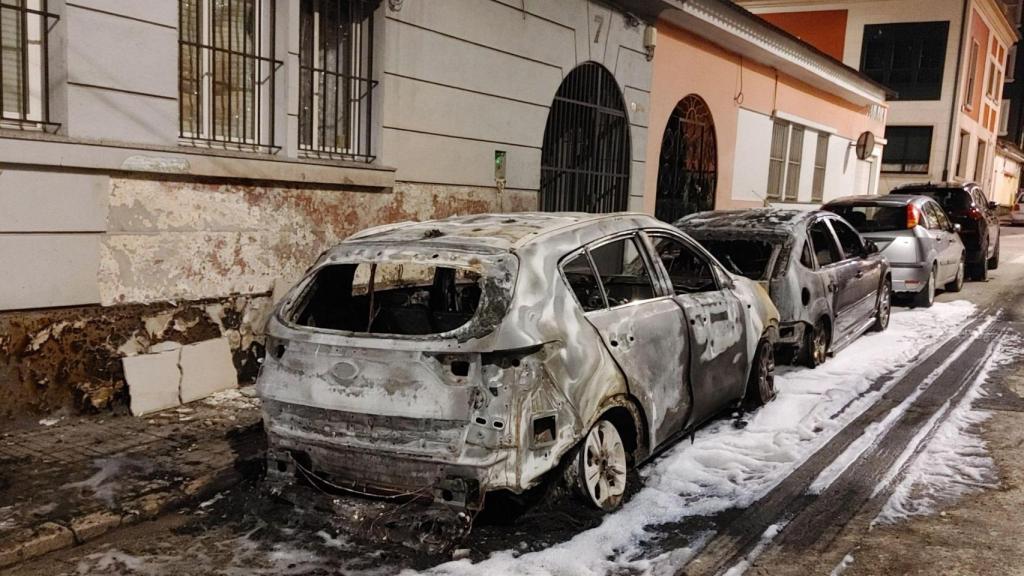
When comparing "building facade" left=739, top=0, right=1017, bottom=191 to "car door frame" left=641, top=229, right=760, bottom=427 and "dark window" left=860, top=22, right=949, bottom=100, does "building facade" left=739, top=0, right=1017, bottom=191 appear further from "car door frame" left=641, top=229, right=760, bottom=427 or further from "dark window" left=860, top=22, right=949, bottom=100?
"car door frame" left=641, top=229, right=760, bottom=427

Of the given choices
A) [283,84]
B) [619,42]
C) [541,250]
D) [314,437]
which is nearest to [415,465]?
[314,437]

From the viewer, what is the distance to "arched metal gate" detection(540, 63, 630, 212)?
10820mm

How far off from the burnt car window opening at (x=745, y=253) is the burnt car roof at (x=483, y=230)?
8.98 ft

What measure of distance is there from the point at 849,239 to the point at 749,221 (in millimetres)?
2014

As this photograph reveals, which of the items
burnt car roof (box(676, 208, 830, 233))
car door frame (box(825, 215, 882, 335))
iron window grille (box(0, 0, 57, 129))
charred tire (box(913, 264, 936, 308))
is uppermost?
iron window grille (box(0, 0, 57, 129))

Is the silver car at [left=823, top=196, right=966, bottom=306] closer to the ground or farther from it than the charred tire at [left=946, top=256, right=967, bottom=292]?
farther from it

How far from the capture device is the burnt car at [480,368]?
144 inches

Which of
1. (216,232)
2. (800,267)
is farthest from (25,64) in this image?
(800,267)

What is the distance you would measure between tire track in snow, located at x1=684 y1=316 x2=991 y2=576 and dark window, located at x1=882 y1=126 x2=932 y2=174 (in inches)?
1165

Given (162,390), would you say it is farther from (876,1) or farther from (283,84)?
(876,1)

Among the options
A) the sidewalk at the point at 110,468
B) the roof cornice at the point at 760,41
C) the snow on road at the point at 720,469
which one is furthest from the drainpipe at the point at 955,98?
the sidewalk at the point at 110,468

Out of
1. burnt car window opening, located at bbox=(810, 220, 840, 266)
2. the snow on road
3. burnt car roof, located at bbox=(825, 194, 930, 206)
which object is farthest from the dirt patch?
burnt car roof, located at bbox=(825, 194, 930, 206)

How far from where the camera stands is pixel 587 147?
1150cm

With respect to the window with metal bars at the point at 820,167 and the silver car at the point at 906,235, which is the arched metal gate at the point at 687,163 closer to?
the silver car at the point at 906,235
